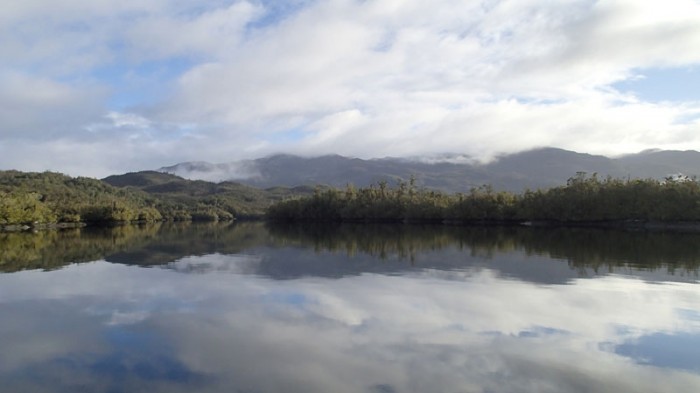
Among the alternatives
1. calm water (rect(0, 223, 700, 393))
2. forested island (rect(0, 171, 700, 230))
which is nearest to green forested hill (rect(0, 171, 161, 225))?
forested island (rect(0, 171, 700, 230))

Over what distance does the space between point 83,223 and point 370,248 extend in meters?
101

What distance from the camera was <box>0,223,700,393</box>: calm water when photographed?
37.0ft

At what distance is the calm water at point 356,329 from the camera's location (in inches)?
444

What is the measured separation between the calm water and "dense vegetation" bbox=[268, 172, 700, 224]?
5902 centimetres

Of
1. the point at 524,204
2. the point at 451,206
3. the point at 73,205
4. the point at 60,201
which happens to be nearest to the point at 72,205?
the point at 73,205

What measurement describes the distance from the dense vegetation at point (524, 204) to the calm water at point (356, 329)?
2324 inches

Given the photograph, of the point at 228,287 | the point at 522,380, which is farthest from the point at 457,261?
the point at 522,380

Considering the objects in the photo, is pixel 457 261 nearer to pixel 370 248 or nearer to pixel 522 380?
pixel 370 248

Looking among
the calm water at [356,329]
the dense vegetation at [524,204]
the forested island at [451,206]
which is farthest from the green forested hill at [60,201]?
the calm water at [356,329]

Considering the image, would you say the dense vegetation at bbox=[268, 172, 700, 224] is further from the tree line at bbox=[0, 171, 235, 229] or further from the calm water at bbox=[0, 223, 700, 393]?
the calm water at bbox=[0, 223, 700, 393]

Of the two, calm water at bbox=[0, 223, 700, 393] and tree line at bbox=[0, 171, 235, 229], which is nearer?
calm water at bbox=[0, 223, 700, 393]

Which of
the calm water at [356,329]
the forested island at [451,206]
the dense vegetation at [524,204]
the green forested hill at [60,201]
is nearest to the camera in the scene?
the calm water at [356,329]

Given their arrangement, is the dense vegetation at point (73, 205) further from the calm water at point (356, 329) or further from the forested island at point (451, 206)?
the calm water at point (356, 329)

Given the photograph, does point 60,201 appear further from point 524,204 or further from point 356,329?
point 356,329
